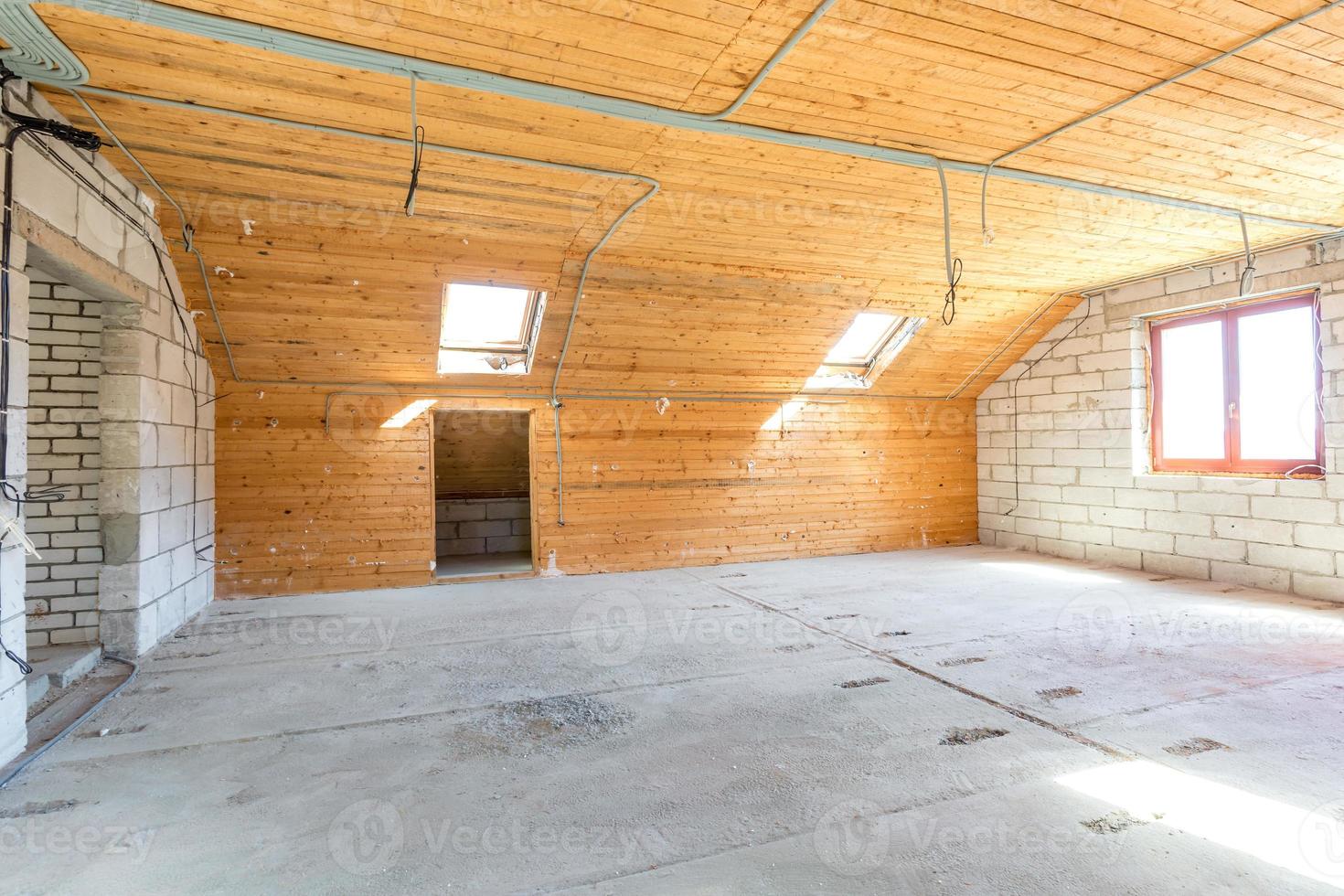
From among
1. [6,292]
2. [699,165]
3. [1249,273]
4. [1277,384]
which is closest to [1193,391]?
[1277,384]

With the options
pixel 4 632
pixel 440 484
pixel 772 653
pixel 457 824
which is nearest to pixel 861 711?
pixel 772 653

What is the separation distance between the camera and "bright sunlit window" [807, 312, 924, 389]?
6.89m

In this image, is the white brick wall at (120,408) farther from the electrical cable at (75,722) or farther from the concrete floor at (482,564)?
the concrete floor at (482,564)

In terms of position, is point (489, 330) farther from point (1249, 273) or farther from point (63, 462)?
point (1249, 273)

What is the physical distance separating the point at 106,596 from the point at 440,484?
4.51m

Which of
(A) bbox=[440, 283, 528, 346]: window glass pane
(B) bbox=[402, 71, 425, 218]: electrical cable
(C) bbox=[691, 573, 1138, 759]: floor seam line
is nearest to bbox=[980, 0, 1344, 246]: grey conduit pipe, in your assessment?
(C) bbox=[691, 573, 1138, 759]: floor seam line

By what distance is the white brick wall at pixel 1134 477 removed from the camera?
518cm

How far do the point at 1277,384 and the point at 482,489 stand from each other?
7.78 metres

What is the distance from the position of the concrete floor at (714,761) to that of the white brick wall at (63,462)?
0.57 meters

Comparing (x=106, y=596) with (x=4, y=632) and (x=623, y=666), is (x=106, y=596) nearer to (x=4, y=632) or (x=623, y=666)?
(x=4, y=632)

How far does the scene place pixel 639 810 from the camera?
2.23 meters

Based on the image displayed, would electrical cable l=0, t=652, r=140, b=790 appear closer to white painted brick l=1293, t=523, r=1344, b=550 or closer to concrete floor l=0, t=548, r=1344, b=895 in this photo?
concrete floor l=0, t=548, r=1344, b=895

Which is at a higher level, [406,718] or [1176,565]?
[1176,565]

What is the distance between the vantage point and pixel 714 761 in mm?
2590
